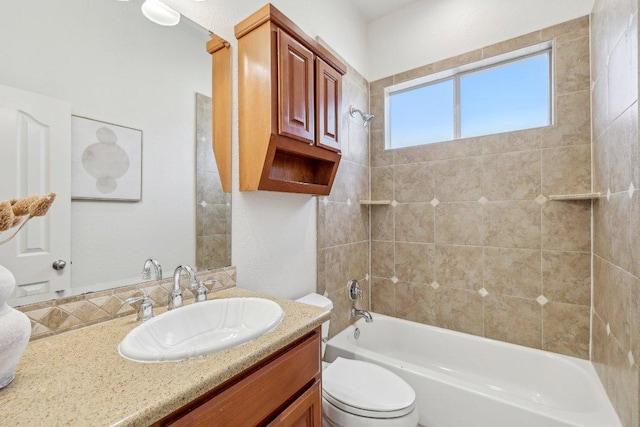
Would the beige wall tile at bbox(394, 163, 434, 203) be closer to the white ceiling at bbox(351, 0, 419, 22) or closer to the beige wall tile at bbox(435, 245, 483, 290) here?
the beige wall tile at bbox(435, 245, 483, 290)

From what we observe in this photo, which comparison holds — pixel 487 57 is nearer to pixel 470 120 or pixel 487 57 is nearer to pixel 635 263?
pixel 470 120

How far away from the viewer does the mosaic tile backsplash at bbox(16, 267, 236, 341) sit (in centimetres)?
82

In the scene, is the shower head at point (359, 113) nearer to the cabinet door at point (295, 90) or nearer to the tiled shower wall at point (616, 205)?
the cabinet door at point (295, 90)

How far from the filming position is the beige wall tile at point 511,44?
186cm

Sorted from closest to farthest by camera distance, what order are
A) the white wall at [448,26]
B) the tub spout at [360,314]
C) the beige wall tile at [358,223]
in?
the white wall at [448,26]
the tub spout at [360,314]
the beige wall tile at [358,223]

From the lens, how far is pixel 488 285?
2.01 metres

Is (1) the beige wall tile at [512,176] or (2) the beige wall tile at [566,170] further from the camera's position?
(1) the beige wall tile at [512,176]

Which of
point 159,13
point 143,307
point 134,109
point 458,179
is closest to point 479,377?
point 458,179

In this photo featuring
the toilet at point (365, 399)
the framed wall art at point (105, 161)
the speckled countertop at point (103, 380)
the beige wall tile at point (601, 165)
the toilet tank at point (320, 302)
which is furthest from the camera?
the toilet tank at point (320, 302)

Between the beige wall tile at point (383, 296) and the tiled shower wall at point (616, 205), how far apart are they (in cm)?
125

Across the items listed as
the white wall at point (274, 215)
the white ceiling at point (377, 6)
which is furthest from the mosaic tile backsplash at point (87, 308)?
the white ceiling at point (377, 6)

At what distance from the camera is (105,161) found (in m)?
0.98

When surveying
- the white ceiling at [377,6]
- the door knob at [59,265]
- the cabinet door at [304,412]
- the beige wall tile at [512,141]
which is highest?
the white ceiling at [377,6]

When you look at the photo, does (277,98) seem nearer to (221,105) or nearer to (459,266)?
(221,105)
